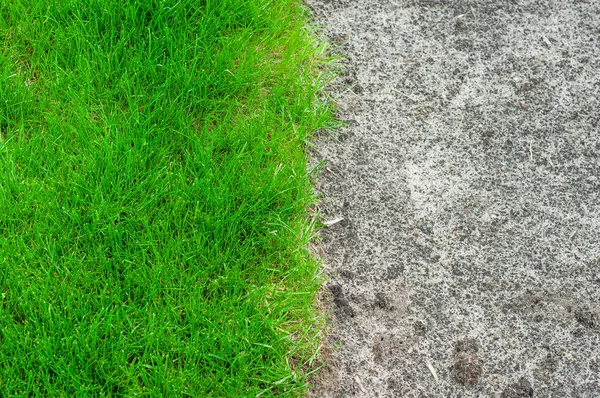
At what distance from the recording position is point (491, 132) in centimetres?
301

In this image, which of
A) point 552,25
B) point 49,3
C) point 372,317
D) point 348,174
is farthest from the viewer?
point 552,25

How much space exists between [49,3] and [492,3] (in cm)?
218

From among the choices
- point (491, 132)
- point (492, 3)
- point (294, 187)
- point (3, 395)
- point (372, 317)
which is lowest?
point (3, 395)

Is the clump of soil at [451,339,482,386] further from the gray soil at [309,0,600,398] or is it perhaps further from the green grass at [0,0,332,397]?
the green grass at [0,0,332,397]

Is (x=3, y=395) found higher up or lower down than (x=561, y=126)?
lower down

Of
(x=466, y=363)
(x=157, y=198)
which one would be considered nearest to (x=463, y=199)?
(x=466, y=363)

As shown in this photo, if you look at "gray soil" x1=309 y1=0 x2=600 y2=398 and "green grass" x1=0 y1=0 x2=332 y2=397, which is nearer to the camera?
"green grass" x1=0 y1=0 x2=332 y2=397

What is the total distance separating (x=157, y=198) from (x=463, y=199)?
1242 mm

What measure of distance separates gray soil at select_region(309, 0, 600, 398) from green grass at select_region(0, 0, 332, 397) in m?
0.19

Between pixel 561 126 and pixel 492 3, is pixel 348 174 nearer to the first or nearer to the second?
pixel 561 126

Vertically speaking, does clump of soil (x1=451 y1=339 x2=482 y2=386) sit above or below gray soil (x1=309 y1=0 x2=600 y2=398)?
below

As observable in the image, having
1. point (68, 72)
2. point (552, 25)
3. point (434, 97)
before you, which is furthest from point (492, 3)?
point (68, 72)

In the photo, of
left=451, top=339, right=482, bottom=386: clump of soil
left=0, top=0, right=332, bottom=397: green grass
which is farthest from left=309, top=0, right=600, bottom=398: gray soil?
left=0, top=0, right=332, bottom=397: green grass

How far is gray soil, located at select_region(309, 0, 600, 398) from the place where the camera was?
2.38m
